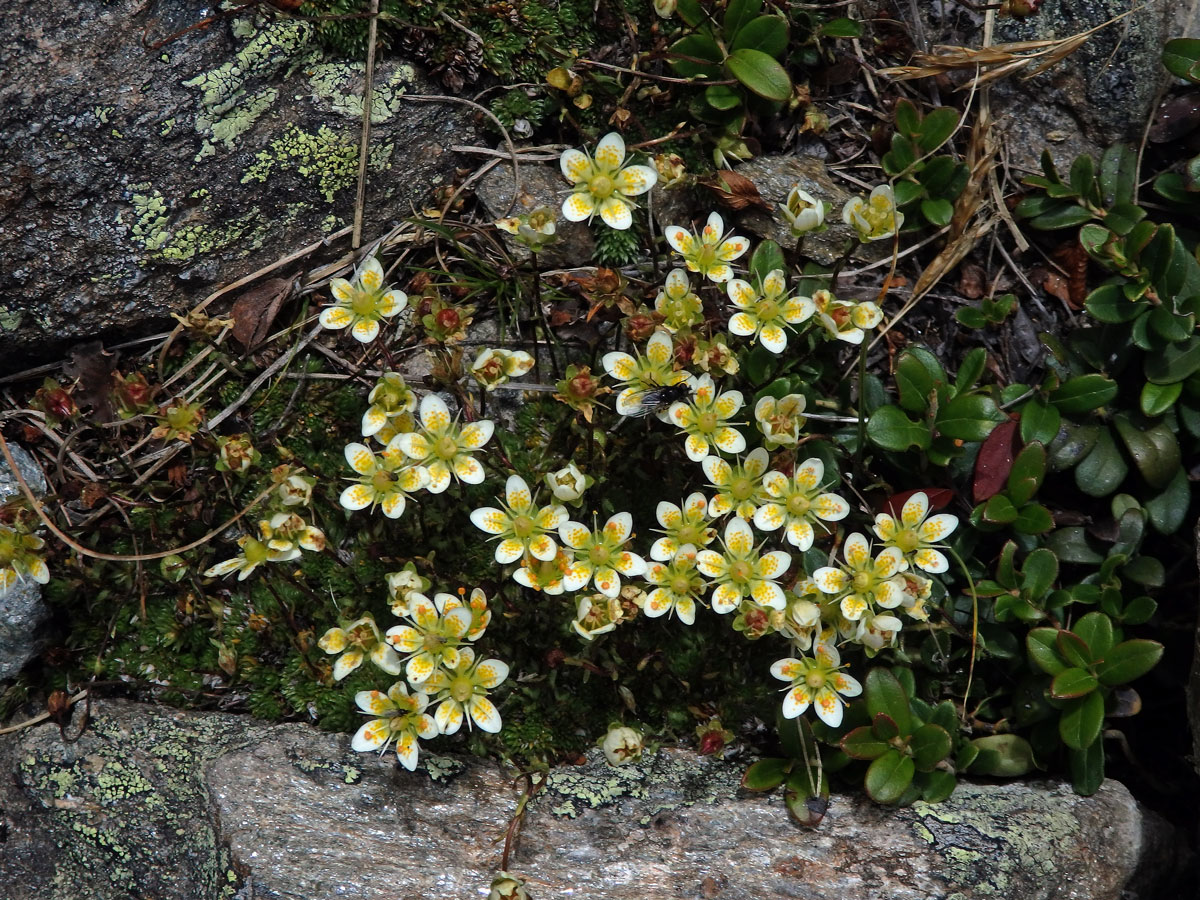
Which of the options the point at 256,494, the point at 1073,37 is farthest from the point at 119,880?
the point at 1073,37

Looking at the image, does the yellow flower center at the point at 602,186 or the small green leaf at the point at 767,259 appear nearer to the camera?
the yellow flower center at the point at 602,186

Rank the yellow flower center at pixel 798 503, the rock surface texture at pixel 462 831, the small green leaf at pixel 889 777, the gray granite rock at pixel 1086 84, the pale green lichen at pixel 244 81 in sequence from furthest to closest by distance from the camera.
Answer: the gray granite rock at pixel 1086 84 → the pale green lichen at pixel 244 81 → the yellow flower center at pixel 798 503 → the small green leaf at pixel 889 777 → the rock surface texture at pixel 462 831

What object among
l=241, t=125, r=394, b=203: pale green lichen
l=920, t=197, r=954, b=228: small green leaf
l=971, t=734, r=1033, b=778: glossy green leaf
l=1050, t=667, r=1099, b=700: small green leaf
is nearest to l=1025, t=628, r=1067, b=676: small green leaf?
l=1050, t=667, r=1099, b=700: small green leaf

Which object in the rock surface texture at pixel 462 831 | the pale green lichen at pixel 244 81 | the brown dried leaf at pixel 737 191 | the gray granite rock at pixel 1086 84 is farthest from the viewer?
the gray granite rock at pixel 1086 84

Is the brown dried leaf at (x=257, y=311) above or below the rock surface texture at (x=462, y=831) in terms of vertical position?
above

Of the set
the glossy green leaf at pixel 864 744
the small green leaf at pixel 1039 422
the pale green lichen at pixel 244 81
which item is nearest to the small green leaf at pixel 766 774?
the glossy green leaf at pixel 864 744

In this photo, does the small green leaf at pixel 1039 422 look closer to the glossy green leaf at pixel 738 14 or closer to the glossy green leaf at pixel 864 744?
the glossy green leaf at pixel 864 744

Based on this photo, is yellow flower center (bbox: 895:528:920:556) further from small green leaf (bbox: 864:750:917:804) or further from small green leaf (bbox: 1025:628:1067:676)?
small green leaf (bbox: 864:750:917:804)
